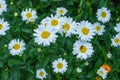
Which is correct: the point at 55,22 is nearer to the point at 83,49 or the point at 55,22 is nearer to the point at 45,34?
the point at 45,34

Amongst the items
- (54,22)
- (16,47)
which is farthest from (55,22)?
(16,47)

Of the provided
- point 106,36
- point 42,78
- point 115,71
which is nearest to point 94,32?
point 106,36

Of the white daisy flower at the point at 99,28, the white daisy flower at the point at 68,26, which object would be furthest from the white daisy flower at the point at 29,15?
the white daisy flower at the point at 99,28

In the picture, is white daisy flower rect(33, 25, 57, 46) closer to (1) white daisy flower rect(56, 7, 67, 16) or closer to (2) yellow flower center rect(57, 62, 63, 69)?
(2) yellow flower center rect(57, 62, 63, 69)

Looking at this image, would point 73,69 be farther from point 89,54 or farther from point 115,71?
point 115,71

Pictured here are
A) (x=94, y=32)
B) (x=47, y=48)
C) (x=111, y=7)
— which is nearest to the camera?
(x=47, y=48)

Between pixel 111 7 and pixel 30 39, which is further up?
pixel 111 7
